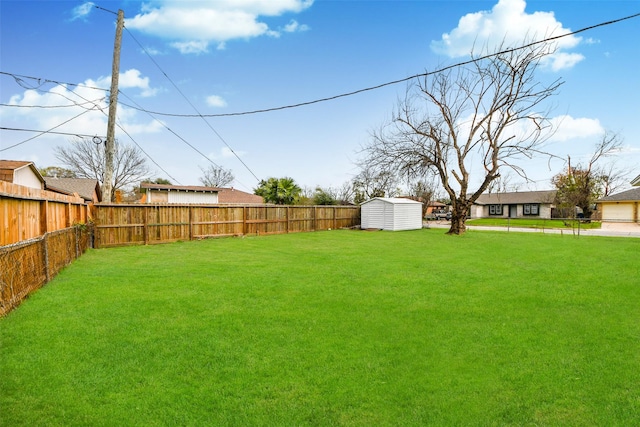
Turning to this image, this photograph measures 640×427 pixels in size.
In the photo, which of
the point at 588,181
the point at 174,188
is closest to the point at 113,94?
the point at 174,188

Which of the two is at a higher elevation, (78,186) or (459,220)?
(78,186)

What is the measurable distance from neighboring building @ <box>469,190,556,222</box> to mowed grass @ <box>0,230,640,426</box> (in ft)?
134

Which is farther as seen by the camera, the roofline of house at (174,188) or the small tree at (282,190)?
the roofline of house at (174,188)

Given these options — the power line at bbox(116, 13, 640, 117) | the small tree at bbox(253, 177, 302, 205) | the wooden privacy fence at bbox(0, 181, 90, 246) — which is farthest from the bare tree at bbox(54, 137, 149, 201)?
the wooden privacy fence at bbox(0, 181, 90, 246)

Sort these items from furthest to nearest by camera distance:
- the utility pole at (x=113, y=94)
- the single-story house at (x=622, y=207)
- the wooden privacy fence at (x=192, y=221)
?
the single-story house at (x=622, y=207)
the wooden privacy fence at (x=192, y=221)
the utility pole at (x=113, y=94)

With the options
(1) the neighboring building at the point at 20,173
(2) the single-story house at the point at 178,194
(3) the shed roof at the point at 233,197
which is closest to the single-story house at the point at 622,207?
(3) the shed roof at the point at 233,197

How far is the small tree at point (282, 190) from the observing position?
27.9 m

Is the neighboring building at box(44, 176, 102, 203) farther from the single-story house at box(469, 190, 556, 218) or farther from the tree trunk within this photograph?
the single-story house at box(469, 190, 556, 218)

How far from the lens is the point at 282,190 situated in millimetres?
27875

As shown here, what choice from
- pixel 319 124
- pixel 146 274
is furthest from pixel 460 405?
pixel 319 124

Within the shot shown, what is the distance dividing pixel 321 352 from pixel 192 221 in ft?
41.3

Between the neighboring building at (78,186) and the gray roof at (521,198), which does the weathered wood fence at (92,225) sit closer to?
the neighboring building at (78,186)

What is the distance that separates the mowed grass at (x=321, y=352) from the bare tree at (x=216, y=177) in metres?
45.8

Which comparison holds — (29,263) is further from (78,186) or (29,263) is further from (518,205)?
(518,205)
